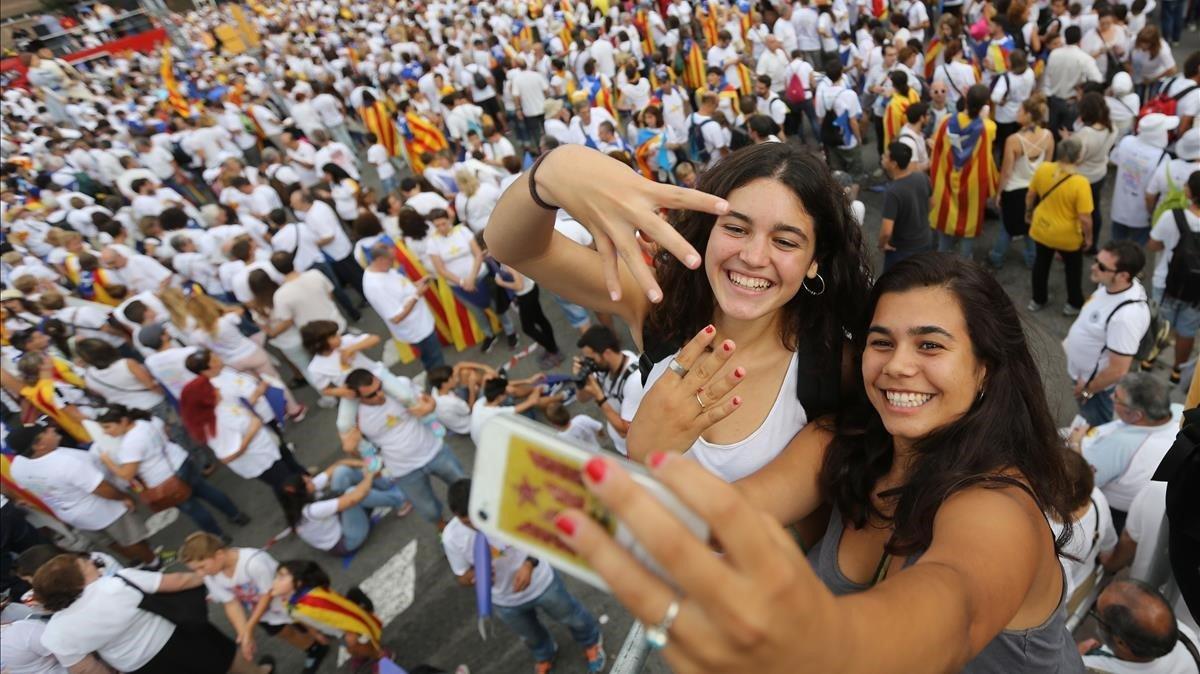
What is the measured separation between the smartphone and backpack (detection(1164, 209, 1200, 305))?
505 centimetres

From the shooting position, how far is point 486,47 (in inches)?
519

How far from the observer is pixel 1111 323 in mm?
3717

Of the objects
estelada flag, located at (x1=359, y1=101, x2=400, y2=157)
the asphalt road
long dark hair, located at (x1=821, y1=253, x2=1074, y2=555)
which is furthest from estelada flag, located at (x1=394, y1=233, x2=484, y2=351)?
long dark hair, located at (x1=821, y1=253, x2=1074, y2=555)

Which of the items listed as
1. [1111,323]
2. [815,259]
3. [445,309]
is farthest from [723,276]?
[445,309]

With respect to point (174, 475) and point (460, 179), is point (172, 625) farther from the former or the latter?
point (460, 179)

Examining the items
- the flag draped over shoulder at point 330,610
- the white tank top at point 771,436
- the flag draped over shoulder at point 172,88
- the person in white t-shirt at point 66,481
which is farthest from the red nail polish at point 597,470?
the flag draped over shoulder at point 172,88

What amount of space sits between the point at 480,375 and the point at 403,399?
97 cm

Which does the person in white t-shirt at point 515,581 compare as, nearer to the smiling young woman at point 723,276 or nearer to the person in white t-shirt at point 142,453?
the smiling young woman at point 723,276

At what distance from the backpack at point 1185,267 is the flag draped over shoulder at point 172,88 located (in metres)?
19.4

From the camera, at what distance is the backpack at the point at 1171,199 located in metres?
4.29

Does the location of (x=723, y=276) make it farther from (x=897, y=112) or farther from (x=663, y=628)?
(x=897, y=112)

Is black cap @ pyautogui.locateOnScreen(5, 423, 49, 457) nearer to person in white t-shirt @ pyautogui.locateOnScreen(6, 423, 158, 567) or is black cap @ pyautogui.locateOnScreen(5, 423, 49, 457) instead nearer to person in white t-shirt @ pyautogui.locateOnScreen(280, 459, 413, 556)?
person in white t-shirt @ pyautogui.locateOnScreen(6, 423, 158, 567)

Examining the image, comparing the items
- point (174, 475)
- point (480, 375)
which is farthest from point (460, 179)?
point (174, 475)

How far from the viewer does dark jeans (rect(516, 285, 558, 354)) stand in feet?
19.6
